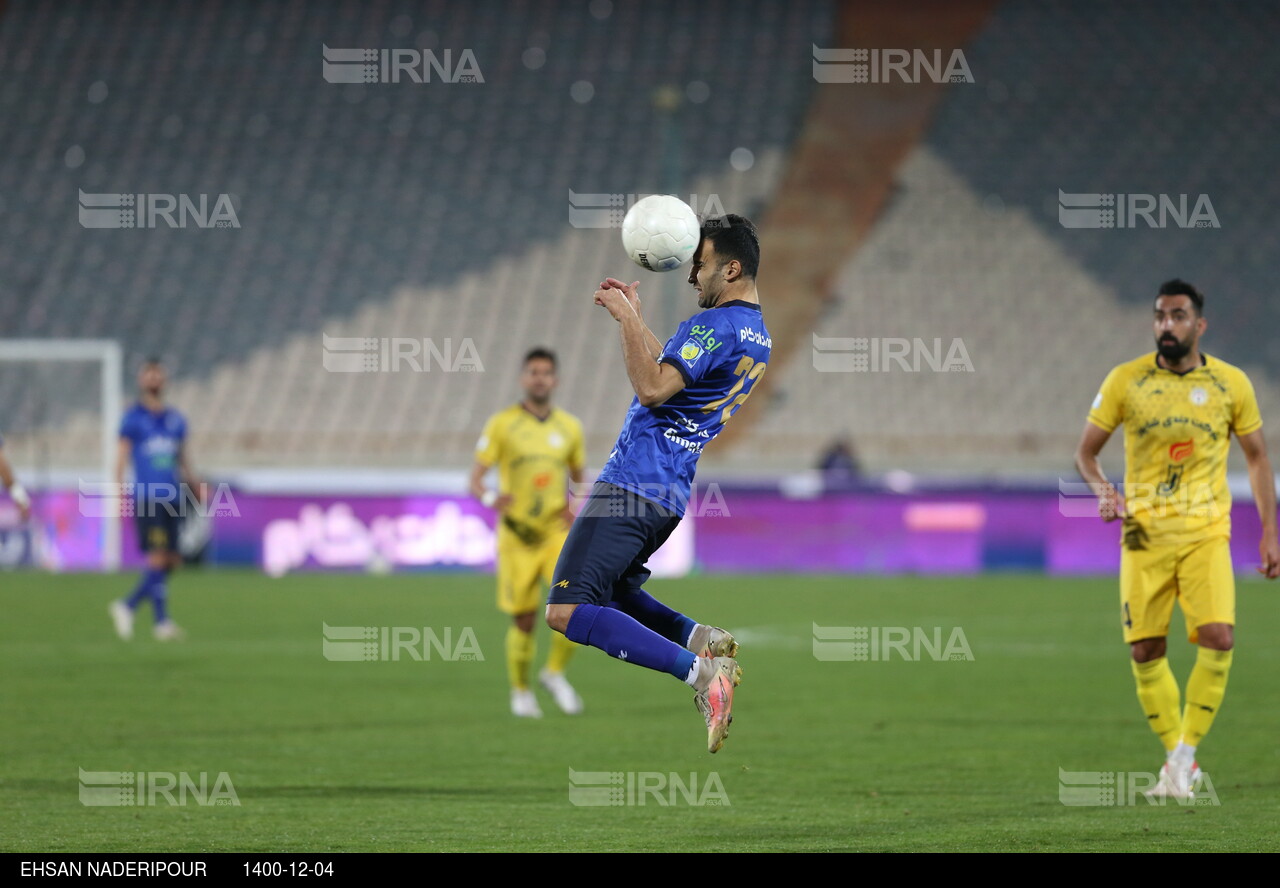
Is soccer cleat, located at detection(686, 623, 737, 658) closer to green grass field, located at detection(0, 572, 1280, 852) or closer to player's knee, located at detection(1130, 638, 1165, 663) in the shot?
green grass field, located at detection(0, 572, 1280, 852)

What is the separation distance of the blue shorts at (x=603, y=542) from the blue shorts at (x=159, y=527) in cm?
984

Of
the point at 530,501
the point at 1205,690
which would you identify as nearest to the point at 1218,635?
the point at 1205,690

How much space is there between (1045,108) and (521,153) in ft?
34.8

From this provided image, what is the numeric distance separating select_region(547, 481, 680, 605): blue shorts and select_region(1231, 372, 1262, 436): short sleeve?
9.76 ft

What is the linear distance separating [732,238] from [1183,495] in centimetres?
273

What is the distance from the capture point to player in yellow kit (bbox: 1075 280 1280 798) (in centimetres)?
782

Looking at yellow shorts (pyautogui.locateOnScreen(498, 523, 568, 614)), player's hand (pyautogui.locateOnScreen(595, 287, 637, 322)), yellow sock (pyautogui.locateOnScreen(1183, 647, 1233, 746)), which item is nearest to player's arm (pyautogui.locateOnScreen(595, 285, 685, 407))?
player's hand (pyautogui.locateOnScreen(595, 287, 637, 322))

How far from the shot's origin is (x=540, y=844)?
632cm

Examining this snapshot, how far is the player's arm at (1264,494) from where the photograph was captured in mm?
7801

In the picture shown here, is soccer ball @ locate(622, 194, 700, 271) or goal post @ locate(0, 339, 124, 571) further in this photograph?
goal post @ locate(0, 339, 124, 571)

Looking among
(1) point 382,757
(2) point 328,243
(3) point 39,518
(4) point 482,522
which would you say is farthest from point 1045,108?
(1) point 382,757

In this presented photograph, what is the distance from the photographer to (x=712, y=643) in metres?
6.48
